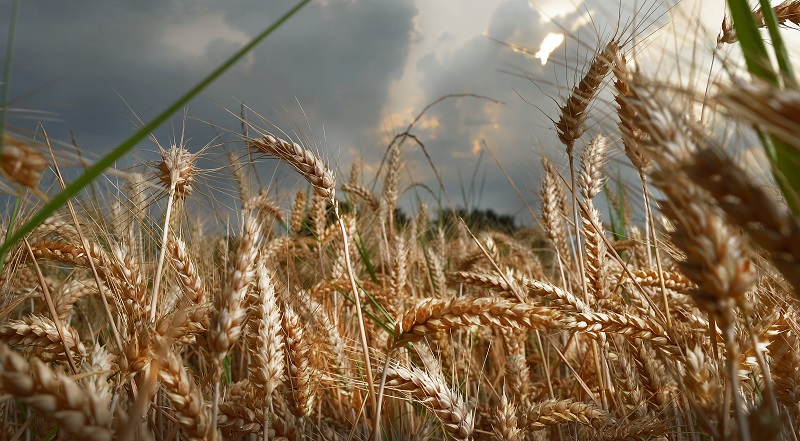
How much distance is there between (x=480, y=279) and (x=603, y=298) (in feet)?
1.53

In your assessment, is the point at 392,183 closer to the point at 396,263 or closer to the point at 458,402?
the point at 396,263

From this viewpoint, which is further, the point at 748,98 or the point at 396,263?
the point at 396,263

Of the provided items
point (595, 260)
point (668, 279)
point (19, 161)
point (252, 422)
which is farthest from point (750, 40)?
point (252, 422)

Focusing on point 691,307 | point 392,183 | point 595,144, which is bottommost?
point 691,307

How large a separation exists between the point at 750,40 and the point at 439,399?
1085mm

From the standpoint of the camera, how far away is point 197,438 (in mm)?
980

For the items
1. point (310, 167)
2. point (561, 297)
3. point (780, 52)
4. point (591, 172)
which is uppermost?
point (591, 172)

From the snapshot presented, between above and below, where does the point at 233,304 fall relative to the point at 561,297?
below

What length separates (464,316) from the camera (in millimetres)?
1370

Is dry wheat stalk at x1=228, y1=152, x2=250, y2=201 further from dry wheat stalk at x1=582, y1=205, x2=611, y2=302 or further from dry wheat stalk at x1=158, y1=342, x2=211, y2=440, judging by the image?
dry wheat stalk at x1=582, y1=205, x2=611, y2=302

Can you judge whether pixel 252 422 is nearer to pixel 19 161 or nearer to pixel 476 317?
pixel 476 317

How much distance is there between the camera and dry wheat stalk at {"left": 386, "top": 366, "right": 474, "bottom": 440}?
142 centimetres

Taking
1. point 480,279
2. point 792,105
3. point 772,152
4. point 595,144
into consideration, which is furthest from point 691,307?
point 792,105

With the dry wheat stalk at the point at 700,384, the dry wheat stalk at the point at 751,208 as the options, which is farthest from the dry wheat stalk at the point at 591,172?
the dry wheat stalk at the point at 751,208
